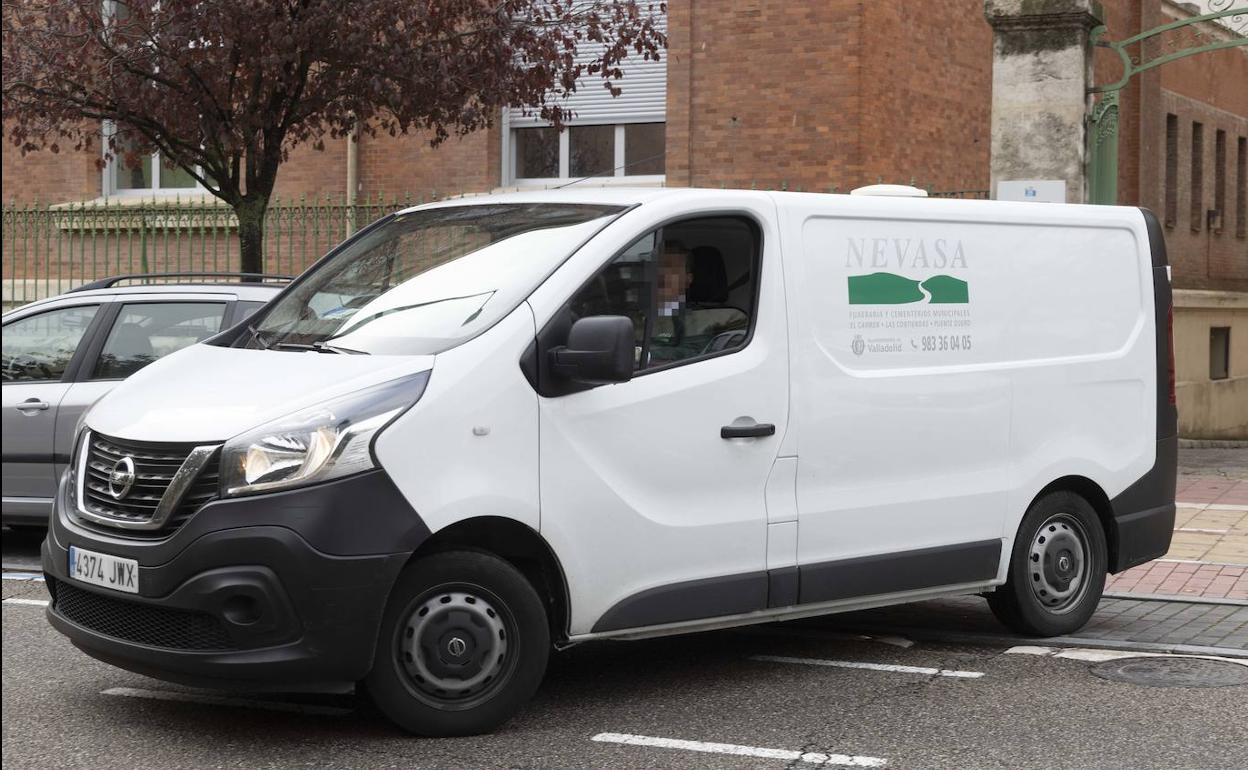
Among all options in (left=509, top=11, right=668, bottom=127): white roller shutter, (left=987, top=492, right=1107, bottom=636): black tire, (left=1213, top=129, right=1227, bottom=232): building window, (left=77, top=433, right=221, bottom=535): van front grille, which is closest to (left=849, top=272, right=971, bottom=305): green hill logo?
(left=987, top=492, right=1107, bottom=636): black tire

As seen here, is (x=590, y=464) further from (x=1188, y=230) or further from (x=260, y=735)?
(x=1188, y=230)

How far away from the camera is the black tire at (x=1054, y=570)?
735 cm

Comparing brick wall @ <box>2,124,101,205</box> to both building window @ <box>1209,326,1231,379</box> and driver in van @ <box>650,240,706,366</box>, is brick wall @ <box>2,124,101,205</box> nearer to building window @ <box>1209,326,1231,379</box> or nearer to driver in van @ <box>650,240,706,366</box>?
building window @ <box>1209,326,1231,379</box>

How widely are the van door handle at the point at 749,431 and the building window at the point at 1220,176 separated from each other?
22.5 m

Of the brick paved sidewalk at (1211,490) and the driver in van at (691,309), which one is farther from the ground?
the driver in van at (691,309)

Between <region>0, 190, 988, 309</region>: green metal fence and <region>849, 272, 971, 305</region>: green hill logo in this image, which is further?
<region>0, 190, 988, 309</region>: green metal fence

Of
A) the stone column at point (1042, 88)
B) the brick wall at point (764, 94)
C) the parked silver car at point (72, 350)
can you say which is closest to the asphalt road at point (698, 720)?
the parked silver car at point (72, 350)

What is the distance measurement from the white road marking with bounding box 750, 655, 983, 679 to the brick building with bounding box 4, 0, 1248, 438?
10.3 meters

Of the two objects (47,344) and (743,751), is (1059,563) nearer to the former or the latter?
(743,751)

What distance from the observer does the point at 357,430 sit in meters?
5.35

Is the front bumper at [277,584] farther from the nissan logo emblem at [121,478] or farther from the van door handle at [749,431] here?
the van door handle at [749,431]

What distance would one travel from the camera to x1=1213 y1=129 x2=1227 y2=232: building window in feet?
88.5

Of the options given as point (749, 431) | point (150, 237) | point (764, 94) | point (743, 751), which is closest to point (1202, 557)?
point (749, 431)

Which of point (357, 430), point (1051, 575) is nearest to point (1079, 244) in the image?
point (1051, 575)
